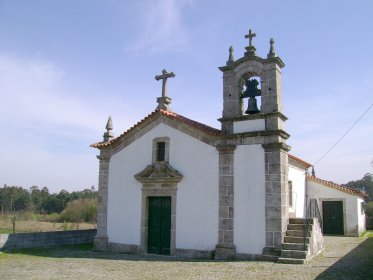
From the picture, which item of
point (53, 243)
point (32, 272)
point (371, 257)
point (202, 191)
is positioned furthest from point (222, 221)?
point (53, 243)

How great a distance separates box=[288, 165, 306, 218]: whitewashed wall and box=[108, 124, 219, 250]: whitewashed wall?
4.47m

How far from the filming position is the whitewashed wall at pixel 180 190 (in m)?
10.8

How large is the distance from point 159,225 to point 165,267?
9.29ft

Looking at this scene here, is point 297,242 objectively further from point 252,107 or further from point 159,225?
point 159,225

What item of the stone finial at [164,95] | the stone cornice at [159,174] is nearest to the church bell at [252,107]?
the stone cornice at [159,174]

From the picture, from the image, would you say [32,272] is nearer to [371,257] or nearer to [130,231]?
[130,231]

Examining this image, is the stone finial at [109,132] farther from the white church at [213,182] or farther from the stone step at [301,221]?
the stone step at [301,221]

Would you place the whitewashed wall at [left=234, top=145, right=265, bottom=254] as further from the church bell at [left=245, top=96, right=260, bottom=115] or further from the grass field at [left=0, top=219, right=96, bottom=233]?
the grass field at [left=0, top=219, right=96, bottom=233]

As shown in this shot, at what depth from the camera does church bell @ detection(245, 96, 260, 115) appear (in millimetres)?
10969

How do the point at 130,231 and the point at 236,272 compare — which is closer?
the point at 236,272

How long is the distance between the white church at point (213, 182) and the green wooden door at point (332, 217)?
5.35 metres

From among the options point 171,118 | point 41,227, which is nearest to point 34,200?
point 41,227

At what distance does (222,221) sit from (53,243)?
6852 mm

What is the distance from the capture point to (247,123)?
10695 millimetres
